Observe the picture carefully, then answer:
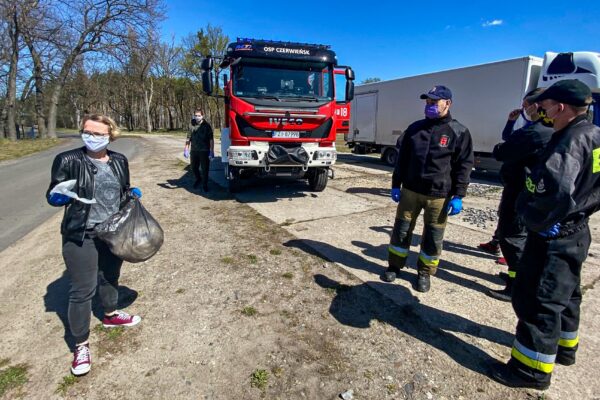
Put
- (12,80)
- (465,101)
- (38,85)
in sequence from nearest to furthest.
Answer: (465,101) → (12,80) → (38,85)

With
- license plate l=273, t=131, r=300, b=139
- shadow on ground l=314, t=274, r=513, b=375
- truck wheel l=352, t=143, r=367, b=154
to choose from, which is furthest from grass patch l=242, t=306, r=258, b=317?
truck wheel l=352, t=143, r=367, b=154

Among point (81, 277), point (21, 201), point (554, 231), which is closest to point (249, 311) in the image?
point (81, 277)

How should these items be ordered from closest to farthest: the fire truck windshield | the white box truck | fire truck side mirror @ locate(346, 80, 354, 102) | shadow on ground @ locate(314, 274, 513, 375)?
shadow on ground @ locate(314, 274, 513, 375) → the fire truck windshield → fire truck side mirror @ locate(346, 80, 354, 102) → the white box truck

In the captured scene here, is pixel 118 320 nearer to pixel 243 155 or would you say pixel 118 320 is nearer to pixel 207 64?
pixel 243 155

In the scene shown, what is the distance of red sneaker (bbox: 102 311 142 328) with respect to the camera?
113 inches

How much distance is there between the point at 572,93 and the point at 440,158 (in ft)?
4.44

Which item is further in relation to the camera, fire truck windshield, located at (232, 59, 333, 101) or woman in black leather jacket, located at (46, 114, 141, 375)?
fire truck windshield, located at (232, 59, 333, 101)

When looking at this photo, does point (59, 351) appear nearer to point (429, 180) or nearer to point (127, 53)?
point (429, 180)

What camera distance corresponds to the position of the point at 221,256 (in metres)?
4.42

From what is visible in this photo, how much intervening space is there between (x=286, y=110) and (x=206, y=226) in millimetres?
2585

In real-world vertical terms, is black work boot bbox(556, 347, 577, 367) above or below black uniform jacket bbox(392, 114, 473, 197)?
below

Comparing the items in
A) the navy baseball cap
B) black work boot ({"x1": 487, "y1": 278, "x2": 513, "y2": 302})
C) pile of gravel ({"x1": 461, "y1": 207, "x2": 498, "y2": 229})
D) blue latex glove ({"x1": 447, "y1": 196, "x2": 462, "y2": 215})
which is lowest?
black work boot ({"x1": 487, "y1": 278, "x2": 513, "y2": 302})

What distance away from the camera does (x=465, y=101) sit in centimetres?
1085

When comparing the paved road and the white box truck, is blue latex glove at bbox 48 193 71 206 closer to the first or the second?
the paved road
